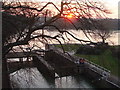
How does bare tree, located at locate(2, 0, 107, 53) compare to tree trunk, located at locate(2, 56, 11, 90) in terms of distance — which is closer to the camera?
bare tree, located at locate(2, 0, 107, 53)

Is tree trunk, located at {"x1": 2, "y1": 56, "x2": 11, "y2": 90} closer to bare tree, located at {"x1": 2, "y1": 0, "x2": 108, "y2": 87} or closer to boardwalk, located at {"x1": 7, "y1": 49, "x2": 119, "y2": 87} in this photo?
bare tree, located at {"x1": 2, "y1": 0, "x2": 108, "y2": 87}

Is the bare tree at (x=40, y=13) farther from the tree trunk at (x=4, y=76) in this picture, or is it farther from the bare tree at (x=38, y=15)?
the tree trunk at (x=4, y=76)

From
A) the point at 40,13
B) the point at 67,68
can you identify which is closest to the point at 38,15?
the point at 40,13

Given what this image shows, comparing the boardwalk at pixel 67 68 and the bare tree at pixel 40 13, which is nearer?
the bare tree at pixel 40 13

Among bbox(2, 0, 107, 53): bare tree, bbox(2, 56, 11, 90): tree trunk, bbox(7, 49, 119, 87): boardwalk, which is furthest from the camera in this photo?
bbox(7, 49, 119, 87): boardwalk

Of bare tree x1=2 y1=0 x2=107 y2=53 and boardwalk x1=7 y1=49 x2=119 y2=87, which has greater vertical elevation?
bare tree x1=2 y1=0 x2=107 y2=53

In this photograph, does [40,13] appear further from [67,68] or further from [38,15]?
[67,68]

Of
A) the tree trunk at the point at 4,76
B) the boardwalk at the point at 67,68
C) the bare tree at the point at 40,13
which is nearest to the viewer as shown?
the bare tree at the point at 40,13

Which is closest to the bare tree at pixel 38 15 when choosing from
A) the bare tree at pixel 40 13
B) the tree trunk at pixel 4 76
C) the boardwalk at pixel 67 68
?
the bare tree at pixel 40 13

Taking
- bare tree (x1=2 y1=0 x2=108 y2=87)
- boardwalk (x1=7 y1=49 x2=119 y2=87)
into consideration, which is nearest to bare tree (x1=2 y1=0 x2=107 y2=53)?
bare tree (x1=2 y1=0 x2=108 y2=87)

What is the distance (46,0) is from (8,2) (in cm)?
90

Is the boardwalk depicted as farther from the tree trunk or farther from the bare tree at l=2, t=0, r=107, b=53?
the bare tree at l=2, t=0, r=107, b=53

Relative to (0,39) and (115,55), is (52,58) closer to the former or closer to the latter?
(115,55)

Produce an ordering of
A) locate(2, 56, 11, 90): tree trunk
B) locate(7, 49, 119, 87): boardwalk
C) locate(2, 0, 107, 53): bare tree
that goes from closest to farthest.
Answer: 1. locate(2, 0, 107, 53): bare tree
2. locate(2, 56, 11, 90): tree trunk
3. locate(7, 49, 119, 87): boardwalk
